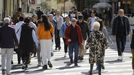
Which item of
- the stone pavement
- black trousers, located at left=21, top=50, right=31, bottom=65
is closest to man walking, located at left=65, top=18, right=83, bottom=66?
the stone pavement

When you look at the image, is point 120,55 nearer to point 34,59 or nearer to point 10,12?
point 34,59

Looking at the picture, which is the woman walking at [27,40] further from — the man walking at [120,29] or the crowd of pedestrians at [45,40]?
the man walking at [120,29]

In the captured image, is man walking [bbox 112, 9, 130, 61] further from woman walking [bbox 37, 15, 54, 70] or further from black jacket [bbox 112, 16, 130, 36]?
woman walking [bbox 37, 15, 54, 70]

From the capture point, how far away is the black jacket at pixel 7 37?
14398mm

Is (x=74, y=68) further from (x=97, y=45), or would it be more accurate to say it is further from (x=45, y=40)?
(x=97, y=45)

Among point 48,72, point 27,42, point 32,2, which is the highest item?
point 32,2

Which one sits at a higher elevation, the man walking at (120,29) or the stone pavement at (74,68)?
the man walking at (120,29)

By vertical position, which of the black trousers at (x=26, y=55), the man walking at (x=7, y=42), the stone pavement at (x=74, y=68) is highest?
the man walking at (x=7, y=42)

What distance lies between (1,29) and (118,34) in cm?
555

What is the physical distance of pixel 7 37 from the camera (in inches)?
569

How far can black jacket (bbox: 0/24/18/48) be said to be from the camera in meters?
14.4

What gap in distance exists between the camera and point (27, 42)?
51.4ft

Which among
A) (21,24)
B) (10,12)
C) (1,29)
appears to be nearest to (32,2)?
(10,12)

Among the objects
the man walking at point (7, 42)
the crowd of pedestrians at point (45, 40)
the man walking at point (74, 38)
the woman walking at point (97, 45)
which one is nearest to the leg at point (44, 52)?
the crowd of pedestrians at point (45, 40)
